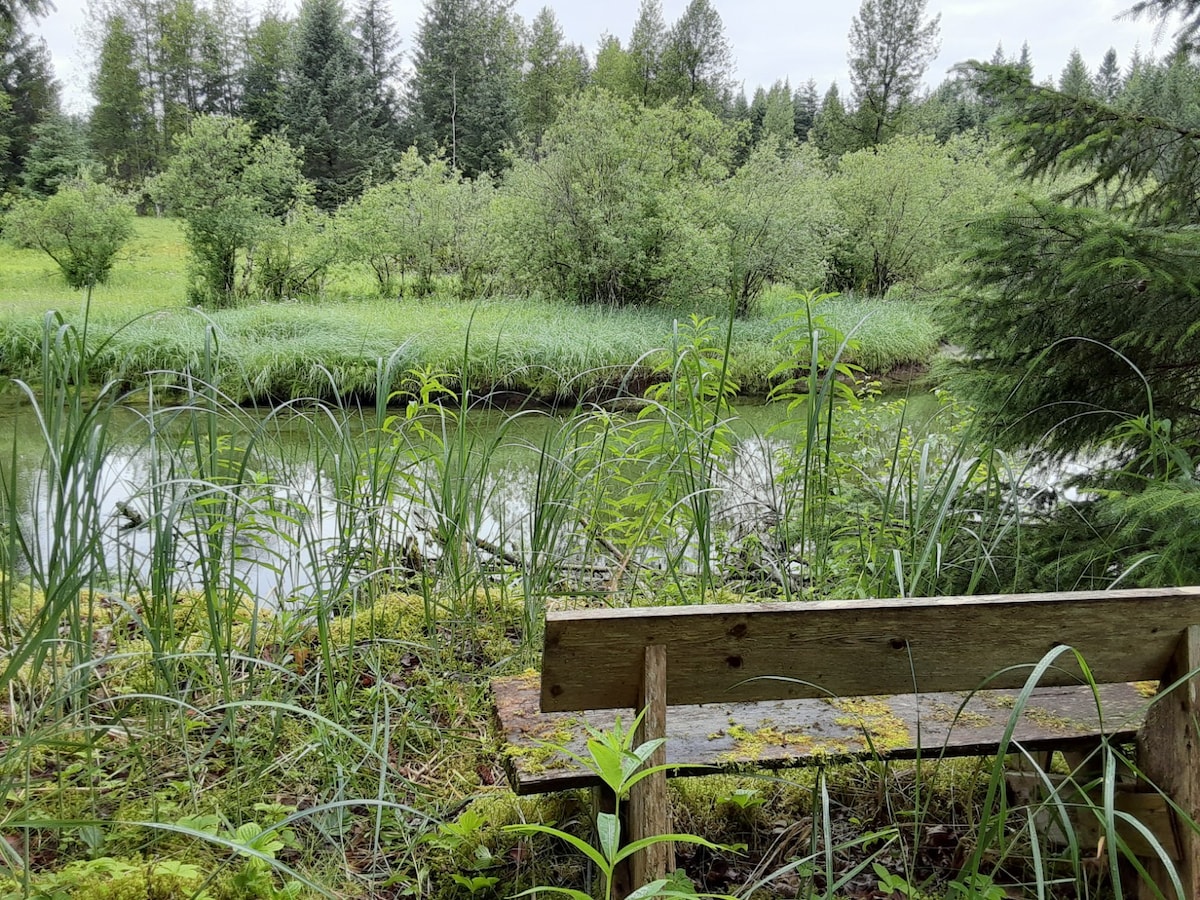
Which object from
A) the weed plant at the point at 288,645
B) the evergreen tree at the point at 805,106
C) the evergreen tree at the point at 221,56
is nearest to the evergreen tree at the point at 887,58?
the evergreen tree at the point at 805,106

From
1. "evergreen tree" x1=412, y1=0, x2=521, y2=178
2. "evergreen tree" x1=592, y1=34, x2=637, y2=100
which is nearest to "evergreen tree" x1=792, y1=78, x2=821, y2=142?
"evergreen tree" x1=592, y1=34, x2=637, y2=100

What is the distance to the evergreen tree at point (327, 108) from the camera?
23.8 metres

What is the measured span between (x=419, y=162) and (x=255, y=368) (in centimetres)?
756

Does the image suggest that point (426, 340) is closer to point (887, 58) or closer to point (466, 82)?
point (466, 82)

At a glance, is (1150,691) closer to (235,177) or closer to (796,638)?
(796,638)

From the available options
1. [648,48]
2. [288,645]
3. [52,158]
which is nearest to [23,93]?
[52,158]

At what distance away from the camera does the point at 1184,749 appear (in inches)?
47.1

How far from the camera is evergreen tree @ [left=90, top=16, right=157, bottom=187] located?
2553 centimetres

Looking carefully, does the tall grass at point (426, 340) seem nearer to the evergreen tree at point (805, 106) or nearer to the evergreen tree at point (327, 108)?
the evergreen tree at point (327, 108)

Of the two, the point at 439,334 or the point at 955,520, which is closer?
the point at 955,520

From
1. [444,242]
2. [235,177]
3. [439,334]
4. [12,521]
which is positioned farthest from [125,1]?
[12,521]

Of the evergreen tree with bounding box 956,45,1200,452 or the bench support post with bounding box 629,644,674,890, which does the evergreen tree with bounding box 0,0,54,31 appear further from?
the bench support post with bounding box 629,644,674,890

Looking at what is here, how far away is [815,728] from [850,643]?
1.13 feet

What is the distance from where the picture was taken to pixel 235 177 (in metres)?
12.9
